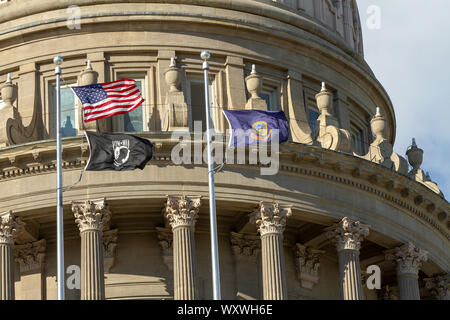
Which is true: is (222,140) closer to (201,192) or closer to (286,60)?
(201,192)

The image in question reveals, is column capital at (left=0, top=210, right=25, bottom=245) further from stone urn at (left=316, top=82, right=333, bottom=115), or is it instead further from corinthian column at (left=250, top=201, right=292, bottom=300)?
stone urn at (left=316, top=82, right=333, bottom=115)

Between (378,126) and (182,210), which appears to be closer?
(182,210)

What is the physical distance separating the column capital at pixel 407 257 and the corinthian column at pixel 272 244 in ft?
18.9

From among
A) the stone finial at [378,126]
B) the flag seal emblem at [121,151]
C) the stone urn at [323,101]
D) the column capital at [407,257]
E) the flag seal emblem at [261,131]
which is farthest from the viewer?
the stone finial at [378,126]

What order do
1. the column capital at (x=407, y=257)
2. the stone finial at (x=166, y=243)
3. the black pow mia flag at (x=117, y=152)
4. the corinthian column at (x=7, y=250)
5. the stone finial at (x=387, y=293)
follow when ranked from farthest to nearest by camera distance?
the stone finial at (x=387, y=293) → the column capital at (x=407, y=257) → the stone finial at (x=166, y=243) → the corinthian column at (x=7, y=250) → the black pow mia flag at (x=117, y=152)

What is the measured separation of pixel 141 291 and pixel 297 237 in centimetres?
656

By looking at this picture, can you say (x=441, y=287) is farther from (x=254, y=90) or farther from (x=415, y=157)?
(x=254, y=90)

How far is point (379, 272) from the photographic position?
71125 millimetres

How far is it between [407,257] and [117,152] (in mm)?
14969

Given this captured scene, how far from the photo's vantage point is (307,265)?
6875cm

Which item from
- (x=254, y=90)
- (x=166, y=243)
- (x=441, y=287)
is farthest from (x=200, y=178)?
(x=441, y=287)

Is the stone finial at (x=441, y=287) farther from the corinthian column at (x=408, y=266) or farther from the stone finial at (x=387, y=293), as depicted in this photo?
the corinthian column at (x=408, y=266)

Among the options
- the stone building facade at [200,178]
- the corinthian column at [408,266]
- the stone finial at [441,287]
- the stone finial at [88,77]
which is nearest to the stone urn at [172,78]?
the stone building facade at [200,178]

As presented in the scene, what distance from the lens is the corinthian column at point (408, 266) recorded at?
68.7 meters
